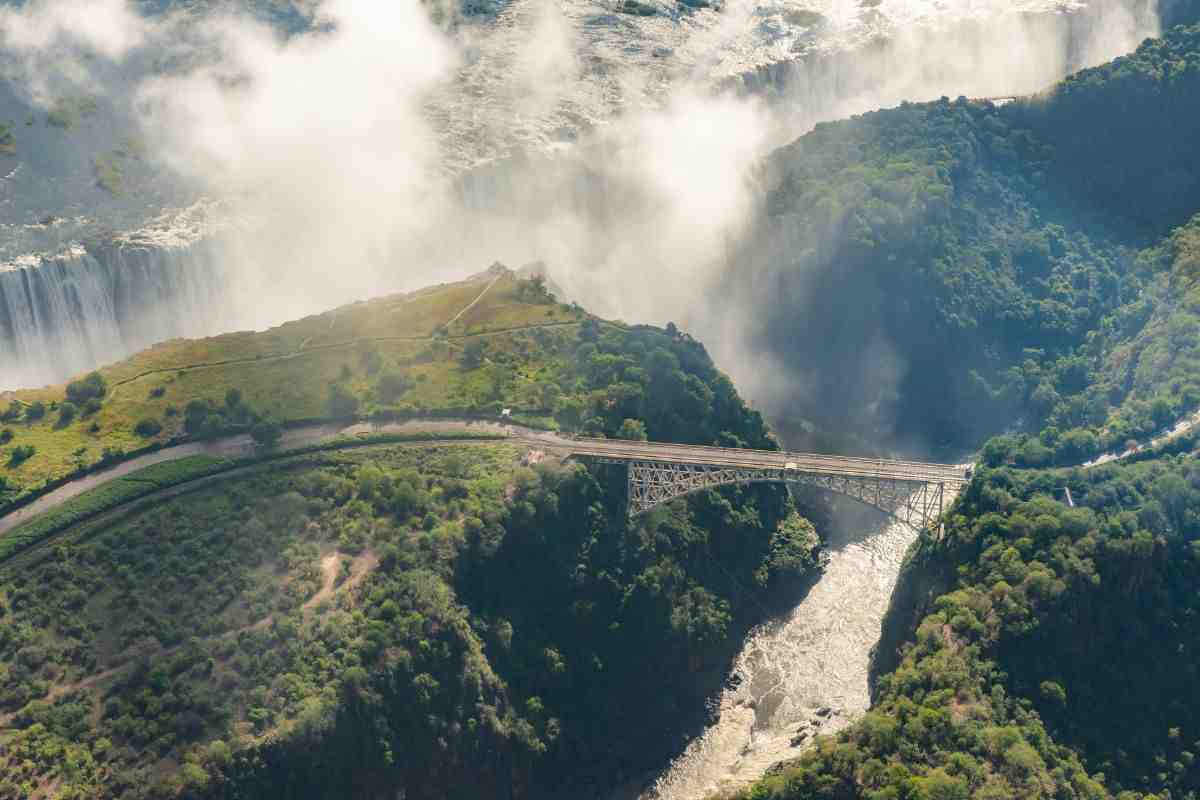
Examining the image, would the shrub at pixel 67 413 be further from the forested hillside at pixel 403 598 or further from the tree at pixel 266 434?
the tree at pixel 266 434

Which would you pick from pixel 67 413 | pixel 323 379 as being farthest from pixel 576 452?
pixel 67 413

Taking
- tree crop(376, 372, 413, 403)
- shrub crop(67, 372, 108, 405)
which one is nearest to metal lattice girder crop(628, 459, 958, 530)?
tree crop(376, 372, 413, 403)

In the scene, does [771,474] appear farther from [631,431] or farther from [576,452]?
[576,452]

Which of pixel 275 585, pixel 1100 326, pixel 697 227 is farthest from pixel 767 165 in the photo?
pixel 275 585

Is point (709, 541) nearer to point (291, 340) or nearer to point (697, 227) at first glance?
point (291, 340)

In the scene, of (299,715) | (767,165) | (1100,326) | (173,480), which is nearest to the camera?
(299,715)

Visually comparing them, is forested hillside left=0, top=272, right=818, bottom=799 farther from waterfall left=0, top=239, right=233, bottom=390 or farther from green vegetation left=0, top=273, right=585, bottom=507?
waterfall left=0, top=239, right=233, bottom=390
